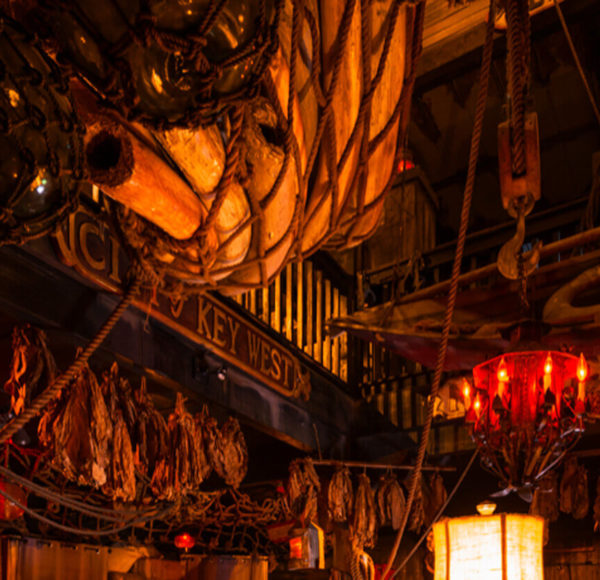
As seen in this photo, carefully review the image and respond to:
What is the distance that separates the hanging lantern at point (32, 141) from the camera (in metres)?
1.23

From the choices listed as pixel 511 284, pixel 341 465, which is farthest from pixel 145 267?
pixel 341 465

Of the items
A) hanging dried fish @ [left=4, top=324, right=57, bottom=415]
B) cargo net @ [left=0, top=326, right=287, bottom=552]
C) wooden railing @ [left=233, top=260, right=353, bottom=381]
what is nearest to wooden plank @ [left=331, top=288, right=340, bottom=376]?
wooden railing @ [left=233, top=260, right=353, bottom=381]

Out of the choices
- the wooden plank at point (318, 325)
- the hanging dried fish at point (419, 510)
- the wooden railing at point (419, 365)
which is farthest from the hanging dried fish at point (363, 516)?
the wooden plank at point (318, 325)

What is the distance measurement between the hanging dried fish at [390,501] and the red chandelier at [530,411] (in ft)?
10.1

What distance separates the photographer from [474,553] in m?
3.11

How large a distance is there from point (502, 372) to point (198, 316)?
7.17 ft

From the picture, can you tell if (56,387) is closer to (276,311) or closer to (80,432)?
(80,432)

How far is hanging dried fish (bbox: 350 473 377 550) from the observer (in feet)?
23.7

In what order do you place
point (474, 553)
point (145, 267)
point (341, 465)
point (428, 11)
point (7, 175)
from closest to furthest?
point (7, 175), point (145, 267), point (474, 553), point (428, 11), point (341, 465)

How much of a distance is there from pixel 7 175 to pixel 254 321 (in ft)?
16.4

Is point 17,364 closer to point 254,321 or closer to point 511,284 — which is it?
point 254,321

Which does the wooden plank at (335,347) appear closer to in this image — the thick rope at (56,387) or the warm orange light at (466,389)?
the warm orange light at (466,389)

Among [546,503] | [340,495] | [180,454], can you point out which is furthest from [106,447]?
[546,503]

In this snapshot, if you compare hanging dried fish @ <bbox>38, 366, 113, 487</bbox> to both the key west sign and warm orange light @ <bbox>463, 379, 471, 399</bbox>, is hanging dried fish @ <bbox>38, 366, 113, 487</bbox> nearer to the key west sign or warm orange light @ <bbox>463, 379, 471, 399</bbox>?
the key west sign
